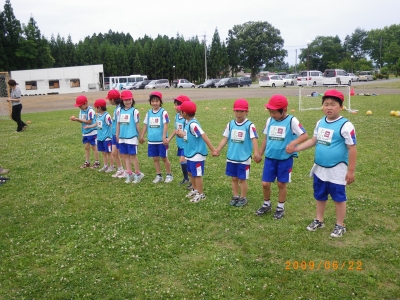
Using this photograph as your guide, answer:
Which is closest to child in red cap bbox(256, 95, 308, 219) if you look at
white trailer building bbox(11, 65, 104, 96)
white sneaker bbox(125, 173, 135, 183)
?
white sneaker bbox(125, 173, 135, 183)

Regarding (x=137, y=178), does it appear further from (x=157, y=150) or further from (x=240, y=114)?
(x=240, y=114)

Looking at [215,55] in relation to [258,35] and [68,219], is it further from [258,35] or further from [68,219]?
[68,219]

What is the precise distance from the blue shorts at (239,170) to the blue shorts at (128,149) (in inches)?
98.9

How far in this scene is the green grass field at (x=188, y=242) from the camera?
3781mm

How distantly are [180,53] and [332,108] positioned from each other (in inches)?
3010

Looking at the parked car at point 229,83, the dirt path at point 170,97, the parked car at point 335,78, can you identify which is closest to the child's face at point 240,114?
the dirt path at point 170,97

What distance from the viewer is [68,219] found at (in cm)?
571

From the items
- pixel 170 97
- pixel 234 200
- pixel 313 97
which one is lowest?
pixel 234 200

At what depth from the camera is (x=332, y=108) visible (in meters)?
4.50

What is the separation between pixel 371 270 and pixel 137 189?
4.59 meters

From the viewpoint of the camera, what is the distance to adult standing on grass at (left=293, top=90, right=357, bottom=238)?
443 centimetres

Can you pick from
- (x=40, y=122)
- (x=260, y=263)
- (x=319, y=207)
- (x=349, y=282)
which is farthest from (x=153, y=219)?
(x=40, y=122)

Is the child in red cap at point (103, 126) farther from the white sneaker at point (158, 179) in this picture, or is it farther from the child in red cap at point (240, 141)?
the child in red cap at point (240, 141)

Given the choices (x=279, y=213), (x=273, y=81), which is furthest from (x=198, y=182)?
(x=273, y=81)
